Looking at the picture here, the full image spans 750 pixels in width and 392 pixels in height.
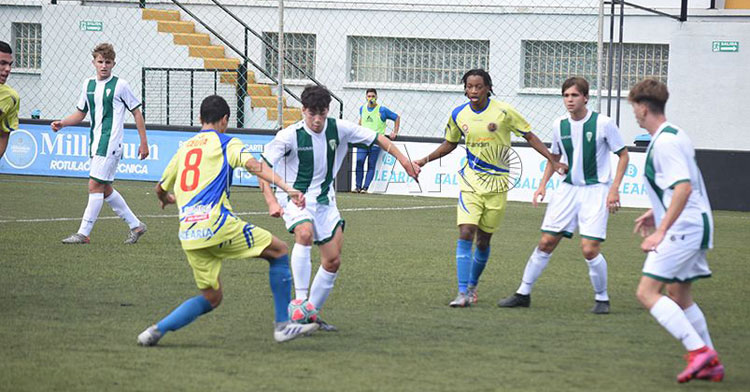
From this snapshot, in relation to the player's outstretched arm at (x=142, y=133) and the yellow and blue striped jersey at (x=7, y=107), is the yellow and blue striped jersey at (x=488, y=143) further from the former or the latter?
the player's outstretched arm at (x=142, y=133)

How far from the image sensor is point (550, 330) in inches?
336

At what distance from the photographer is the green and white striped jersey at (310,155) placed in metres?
8.45

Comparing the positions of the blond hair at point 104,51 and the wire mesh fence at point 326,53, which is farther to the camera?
the wire mesh fence at point 326,53

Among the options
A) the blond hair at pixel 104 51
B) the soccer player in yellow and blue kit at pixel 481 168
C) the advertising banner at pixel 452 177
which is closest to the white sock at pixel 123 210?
the blond hair at pixel 104 51

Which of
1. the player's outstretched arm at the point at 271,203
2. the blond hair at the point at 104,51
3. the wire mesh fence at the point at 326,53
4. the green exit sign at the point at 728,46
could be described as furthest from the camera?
the wire mesh fence at the point at 326,53

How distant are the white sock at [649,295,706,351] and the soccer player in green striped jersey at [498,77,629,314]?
2.68 meters

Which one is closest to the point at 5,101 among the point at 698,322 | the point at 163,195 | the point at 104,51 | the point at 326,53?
the point at 104,51

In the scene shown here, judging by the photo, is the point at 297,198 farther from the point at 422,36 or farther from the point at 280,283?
the point at 422,36

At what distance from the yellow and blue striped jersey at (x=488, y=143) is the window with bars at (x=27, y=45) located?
2107 centimetres

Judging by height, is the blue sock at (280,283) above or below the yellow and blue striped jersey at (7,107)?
below

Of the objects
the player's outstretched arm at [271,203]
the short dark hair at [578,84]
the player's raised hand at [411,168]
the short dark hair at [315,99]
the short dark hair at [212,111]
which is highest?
the short dark hair at [578,84]

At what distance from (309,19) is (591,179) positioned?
19050mm

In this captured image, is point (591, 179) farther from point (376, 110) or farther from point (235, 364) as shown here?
point (376, 110)

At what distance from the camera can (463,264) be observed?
9.69m
